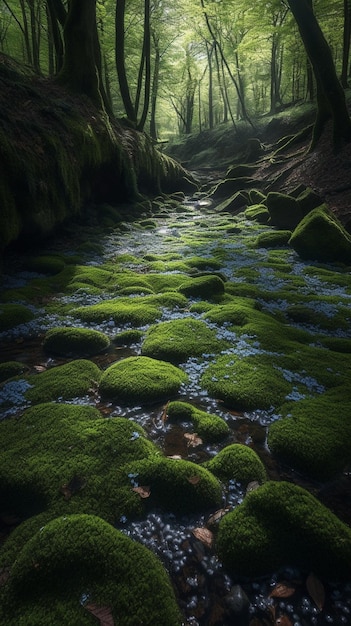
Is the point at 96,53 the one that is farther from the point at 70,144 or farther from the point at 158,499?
the point at 158,499

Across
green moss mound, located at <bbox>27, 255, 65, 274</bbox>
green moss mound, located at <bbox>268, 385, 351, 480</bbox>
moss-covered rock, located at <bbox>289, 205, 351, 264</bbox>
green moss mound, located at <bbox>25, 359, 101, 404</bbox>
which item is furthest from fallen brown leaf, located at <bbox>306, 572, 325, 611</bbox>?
moss-covered rock, located at <bbox>289, 205, 351, 264</bbox>

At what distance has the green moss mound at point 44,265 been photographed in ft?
30.3

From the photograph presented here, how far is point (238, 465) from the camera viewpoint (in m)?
3.36

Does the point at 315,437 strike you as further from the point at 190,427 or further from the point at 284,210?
the point at 284,210

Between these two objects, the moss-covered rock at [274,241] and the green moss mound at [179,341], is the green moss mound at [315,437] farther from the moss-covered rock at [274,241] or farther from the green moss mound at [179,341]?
the moss-covered rock at [274,241]

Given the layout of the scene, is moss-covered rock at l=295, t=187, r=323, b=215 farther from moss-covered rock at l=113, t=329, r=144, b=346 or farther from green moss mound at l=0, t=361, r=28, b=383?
green moss mound at l=0, t=361, r=28, b=383

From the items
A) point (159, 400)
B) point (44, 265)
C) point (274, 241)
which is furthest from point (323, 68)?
point (159, 400)

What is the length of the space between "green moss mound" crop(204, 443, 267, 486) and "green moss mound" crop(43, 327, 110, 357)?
2.92 meters

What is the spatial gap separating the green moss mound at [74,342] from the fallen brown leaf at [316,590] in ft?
13.4

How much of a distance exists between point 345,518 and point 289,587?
32.5 inches

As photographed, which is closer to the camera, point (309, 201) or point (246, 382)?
point (246, 382)

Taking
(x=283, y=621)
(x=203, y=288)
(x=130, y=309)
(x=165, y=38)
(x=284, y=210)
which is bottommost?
(x=283, y=621)

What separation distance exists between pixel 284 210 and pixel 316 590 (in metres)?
13.7

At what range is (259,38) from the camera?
27.8m
